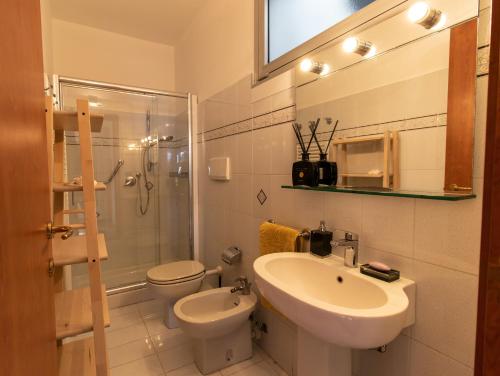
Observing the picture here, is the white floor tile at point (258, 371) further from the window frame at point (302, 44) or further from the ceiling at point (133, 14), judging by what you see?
the ceiling at point (133, 14)

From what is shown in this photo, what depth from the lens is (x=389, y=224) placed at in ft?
3.59

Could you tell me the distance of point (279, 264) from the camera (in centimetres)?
131

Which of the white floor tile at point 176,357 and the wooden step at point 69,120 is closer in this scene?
the wooden step at point 69,120

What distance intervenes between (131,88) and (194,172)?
915 mm

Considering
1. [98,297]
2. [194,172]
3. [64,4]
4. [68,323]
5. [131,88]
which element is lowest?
[68,323]

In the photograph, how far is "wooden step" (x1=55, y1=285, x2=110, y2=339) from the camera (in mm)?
1201

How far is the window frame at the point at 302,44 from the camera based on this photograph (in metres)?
1.13

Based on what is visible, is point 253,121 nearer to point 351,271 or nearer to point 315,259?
point 315,259

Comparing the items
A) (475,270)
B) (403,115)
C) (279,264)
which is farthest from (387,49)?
(279,264)

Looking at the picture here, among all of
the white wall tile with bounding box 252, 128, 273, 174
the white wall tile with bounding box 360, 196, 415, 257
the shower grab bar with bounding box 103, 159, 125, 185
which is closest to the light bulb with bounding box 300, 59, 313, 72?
the white wall tile with bounding box 252, 128, 273, 174

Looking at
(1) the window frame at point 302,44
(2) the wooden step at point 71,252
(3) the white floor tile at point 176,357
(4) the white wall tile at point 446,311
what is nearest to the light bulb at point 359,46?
(1) the window frame at point 302,44

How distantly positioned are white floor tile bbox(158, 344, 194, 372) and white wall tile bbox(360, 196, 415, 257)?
4.42ft

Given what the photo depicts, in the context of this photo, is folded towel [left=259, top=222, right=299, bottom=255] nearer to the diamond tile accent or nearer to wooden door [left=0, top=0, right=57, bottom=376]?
the diamond tile accent

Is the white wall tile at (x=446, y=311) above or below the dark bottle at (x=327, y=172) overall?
below
